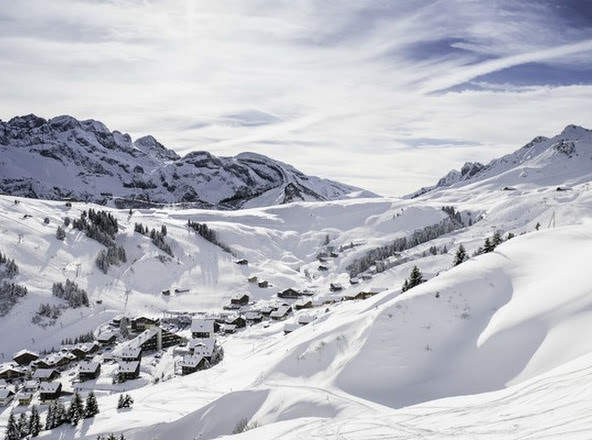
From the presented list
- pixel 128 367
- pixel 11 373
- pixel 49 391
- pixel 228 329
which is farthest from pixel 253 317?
pixel 11 373

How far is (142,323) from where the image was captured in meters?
81.1

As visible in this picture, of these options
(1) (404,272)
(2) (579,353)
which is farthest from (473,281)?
(1) (404,272)

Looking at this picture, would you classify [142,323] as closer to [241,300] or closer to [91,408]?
[241,300]

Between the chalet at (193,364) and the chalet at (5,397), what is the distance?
2093cm

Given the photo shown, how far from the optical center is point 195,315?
93062 millimetres

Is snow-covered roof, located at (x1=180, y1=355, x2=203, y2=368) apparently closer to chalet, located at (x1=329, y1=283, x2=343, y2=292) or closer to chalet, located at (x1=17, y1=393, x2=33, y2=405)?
chalet, located at (x1=17, y1=393, x2=33, y2=405)

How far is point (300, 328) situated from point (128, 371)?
76.5ft

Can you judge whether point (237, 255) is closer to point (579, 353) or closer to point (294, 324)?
point (294, 324)

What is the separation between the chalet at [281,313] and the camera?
8471 centimetres

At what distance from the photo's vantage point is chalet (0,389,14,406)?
52.5 metres

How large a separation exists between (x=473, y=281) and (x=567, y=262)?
6.90m

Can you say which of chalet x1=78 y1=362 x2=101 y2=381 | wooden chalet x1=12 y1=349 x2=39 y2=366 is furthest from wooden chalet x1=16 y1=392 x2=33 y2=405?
wooden chalet x1=12 y1=349 x2=39 y2=366

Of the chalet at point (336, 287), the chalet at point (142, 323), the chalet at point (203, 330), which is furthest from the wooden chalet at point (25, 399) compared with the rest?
the chalet at point (336, 287)

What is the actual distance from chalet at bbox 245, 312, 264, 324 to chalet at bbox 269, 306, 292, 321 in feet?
7.42
